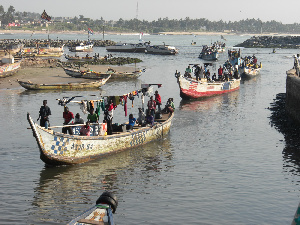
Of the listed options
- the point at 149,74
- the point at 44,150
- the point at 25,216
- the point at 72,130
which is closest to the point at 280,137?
the point at 72,130

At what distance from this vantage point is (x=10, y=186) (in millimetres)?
19969

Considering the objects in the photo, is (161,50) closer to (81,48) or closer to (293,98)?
(81,48)

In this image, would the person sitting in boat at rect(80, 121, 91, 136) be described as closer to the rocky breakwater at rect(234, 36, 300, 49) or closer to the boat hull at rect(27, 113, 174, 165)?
the boat hull at rect(27, 113, 174, 165)

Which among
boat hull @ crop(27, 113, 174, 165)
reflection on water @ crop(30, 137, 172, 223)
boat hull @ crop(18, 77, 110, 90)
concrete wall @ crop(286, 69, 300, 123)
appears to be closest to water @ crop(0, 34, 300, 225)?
reflection on water @ crop(30, 137, 172, 223)

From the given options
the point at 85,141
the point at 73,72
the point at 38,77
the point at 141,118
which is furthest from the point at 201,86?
the point at 85,141

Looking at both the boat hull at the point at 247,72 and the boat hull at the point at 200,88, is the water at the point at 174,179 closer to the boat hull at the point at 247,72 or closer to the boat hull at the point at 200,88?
the boat hull at the point at 200,88

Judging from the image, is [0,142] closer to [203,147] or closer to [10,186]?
[10,186]

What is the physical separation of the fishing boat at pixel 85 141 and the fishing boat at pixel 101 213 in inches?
335

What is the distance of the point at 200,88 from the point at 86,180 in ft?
82.9

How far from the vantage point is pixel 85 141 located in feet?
73.9

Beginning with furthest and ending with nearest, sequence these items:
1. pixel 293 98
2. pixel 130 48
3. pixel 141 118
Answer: pixel 130 48
pixel 293 98
pixel 141 118

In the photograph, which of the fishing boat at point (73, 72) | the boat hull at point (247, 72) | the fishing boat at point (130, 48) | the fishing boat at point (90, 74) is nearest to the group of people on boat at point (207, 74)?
the boat hull at point (247, 72)

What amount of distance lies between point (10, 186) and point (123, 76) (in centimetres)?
4128

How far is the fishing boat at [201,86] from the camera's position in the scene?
42594 mm
